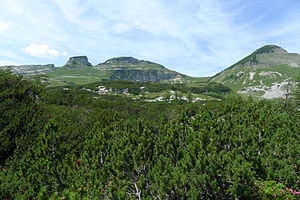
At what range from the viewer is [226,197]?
11055 mm

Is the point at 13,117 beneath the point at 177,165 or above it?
beneath

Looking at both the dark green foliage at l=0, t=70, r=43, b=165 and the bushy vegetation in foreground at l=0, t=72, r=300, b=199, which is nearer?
the bushy vegetation in foreground at l=0, t=72, r=300, b=199

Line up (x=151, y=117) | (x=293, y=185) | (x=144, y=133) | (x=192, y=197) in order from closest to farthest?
(x=192, y=197)
(x=293, y=185)
(x=144, y=133)
(x=151, y=117)

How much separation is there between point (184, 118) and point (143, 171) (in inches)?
286

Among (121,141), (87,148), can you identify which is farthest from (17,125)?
(121,141)

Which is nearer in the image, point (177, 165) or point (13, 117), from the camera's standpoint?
point (177, 165)

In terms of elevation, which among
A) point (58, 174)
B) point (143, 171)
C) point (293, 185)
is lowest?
point (58, 174)

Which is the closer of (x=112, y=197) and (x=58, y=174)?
(x=112, y=197)

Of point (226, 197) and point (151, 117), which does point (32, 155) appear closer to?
point (226, 197)

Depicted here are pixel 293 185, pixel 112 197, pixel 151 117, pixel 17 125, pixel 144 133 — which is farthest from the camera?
pixel 151 117

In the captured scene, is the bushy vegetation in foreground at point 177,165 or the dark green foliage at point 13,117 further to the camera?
the dark green foliage at point 13,117

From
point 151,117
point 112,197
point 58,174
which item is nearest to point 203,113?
point 112,197

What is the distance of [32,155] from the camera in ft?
59.6

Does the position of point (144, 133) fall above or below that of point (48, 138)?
above
